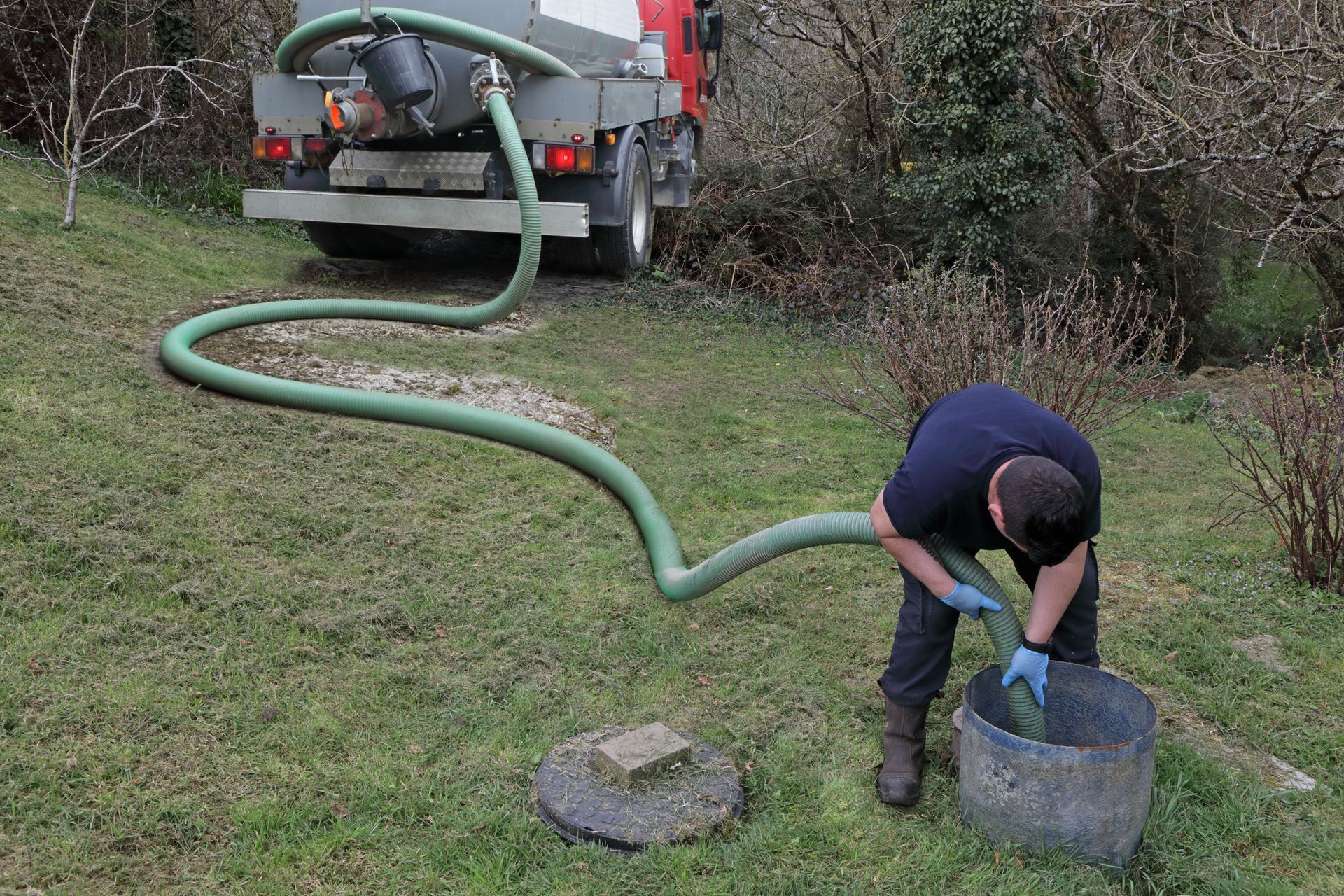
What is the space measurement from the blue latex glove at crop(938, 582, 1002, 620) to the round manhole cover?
76cm

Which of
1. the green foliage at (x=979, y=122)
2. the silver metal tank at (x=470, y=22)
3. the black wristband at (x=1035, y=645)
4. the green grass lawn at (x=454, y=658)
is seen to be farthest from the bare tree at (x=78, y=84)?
the black wristband at (x=1035, y=645)

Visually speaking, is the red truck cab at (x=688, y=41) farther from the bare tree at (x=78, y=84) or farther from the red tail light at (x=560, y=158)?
the bare tree at (x=78, y=84)

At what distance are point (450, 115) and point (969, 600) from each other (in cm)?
558

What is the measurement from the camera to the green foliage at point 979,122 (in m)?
9.27

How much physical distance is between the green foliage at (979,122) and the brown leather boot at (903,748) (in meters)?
7.07

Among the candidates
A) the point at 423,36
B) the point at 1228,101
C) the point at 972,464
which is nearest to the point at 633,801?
the point at 972,464

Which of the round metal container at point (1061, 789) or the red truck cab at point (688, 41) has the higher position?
the red truck cab at point (688, 41)

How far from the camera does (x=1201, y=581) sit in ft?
13.8

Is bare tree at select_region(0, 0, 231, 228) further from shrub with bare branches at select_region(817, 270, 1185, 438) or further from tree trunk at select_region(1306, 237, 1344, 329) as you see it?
tree trunk at select_region(1306, 237, 1344, 329)

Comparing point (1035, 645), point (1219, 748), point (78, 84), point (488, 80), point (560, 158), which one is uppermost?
point (78, 84)

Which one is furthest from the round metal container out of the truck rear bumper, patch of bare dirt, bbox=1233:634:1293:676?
the truck rear bumper

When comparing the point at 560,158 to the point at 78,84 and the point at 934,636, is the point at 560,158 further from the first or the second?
the point at 934,636

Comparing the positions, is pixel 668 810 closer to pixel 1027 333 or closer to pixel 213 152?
pixel 1027 333

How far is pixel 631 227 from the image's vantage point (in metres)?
8.31
